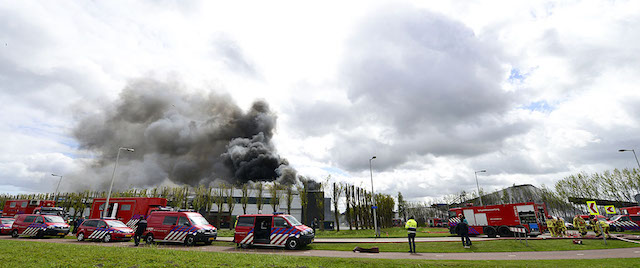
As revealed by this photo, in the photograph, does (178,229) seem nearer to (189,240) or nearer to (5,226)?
(189,240)

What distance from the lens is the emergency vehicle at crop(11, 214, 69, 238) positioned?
728 inches

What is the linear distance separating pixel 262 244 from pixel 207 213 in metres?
39.0

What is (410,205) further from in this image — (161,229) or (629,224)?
(161,229)

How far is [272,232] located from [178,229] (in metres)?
5.28

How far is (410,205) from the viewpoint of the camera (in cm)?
9581

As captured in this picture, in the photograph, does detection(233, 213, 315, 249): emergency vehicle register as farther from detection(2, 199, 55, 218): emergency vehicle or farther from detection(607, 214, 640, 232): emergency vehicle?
detection(607, 214, 640, 232): emergency vehicle

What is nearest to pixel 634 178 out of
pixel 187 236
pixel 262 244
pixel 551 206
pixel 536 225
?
pixel 551 206

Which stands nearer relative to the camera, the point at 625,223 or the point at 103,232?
the point at 103,232

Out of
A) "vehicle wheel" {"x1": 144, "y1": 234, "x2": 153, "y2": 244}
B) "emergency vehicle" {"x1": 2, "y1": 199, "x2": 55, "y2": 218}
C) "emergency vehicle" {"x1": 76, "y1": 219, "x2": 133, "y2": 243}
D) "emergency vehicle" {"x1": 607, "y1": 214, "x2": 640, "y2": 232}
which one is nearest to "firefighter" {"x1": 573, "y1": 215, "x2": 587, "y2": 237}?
"emergency vehicle" {"x1": 607, "y1": 214, "x2": 640, "y2": 232}

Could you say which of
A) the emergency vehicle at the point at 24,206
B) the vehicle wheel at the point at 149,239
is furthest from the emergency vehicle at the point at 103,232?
the emergency vehicle at the point at 24,206

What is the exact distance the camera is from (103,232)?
16750mm

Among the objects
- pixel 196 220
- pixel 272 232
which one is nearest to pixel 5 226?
pixel 196 220

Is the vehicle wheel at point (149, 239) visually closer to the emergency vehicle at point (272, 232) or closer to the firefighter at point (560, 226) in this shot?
the emergency vehicle at point (272, 232)

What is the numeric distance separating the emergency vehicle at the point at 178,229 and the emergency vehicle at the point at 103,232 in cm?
194
